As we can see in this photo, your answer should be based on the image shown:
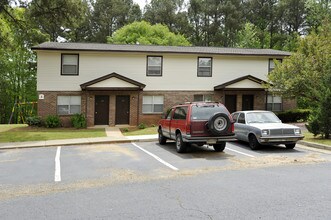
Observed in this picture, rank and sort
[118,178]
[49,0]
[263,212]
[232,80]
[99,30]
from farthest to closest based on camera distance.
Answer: [99,30] → [232,80] → [49,0] → [118,178] → [263,212]

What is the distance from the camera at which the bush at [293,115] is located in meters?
25.6

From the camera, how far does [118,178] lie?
846 cm

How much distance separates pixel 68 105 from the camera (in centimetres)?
2398

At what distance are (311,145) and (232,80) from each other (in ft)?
40.4

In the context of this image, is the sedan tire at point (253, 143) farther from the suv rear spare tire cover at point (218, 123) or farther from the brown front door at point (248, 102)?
the brown front door at point (248, 102)

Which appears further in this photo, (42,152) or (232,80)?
(232,80)

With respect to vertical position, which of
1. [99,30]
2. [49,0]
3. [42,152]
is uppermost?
[99,30]

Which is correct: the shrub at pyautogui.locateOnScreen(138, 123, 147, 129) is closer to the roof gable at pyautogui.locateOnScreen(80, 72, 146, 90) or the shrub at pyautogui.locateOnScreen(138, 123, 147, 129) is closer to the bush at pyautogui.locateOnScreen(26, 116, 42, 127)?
the roof gable at pyautogui.locateOnScreen(80, 72, 146, 90)

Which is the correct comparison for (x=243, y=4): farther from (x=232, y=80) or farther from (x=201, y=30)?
(x=232, y=80)

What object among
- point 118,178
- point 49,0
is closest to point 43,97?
point 49,0

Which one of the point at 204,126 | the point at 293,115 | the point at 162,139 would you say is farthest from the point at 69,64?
the point at 293,115

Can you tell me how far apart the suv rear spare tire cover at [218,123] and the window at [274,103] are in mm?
16246

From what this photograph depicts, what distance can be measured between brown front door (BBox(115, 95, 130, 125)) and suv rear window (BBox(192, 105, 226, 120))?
42.5ft

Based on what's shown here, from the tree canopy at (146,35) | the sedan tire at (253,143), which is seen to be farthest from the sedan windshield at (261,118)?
the tree canopy at (146,35)
